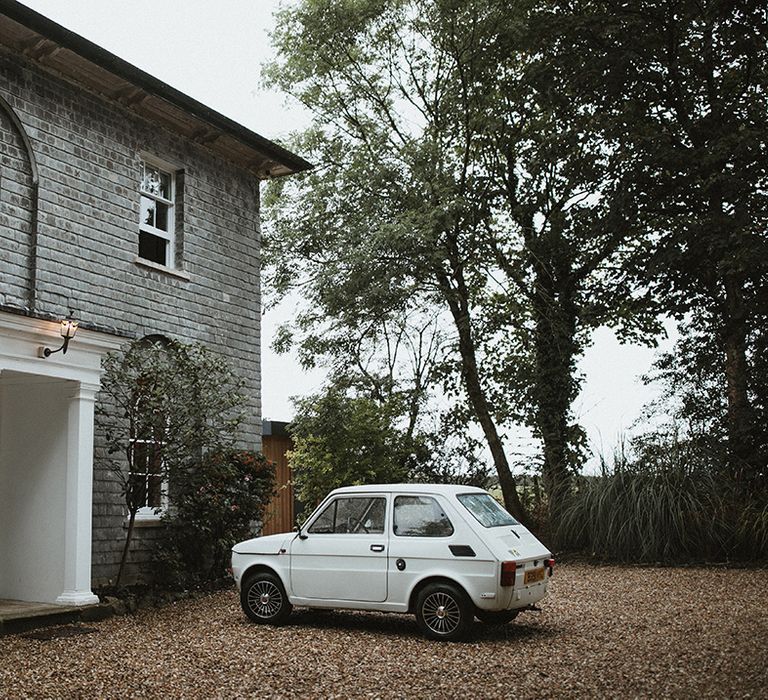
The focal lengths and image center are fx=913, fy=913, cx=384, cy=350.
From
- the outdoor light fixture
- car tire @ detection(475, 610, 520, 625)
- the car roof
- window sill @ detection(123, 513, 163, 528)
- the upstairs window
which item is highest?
the upstairs window

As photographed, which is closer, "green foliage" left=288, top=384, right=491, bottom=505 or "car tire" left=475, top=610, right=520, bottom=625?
"car tire" left=475, top=610, right=520, bottom=625

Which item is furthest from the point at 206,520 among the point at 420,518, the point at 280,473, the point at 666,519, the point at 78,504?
the point at 280,473

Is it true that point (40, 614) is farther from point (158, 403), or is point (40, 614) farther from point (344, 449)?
point (344, 449)

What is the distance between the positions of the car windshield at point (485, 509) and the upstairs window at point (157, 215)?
22.3 ft

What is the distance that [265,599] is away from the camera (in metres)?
9.95

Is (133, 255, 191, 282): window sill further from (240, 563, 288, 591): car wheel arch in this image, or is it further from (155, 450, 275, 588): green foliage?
(240, 563, 288, 591): car wheel arch

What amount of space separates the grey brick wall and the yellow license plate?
6033 mm

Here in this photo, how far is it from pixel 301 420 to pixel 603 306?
6.65 metres

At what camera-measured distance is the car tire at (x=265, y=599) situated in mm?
9844

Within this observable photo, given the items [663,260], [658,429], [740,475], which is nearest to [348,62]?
[663,260]

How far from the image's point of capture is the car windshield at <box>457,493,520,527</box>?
932cm

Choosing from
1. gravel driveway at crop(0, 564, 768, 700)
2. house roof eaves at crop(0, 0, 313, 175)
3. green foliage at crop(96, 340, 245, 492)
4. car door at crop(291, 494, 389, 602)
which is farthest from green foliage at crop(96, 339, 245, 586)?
house roof eaves at crop(0, 0, 313, 175)

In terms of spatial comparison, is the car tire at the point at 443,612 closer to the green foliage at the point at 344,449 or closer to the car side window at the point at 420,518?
the car side window at the point at 420,518

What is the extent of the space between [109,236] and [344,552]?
616 centimetres
